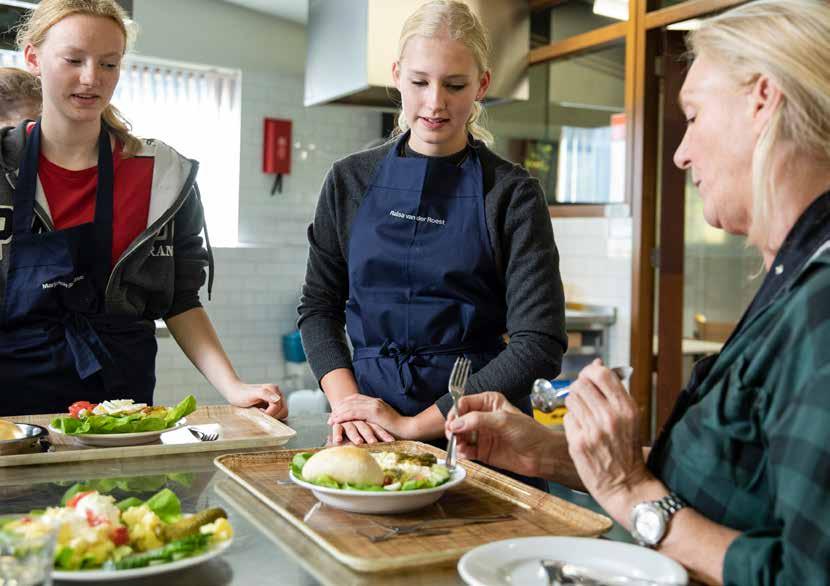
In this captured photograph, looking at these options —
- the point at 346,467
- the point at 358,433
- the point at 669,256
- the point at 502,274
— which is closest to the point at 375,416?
the point at 358,433

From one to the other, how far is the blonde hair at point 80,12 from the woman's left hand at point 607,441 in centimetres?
147

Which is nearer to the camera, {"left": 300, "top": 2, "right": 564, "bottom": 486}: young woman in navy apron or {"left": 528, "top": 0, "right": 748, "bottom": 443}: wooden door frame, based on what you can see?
{"left": 300, "top": 2, "right": 564, "bottom": 486}: young woman in navy apron

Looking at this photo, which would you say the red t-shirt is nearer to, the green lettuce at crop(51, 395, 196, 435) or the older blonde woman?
the green lettuce at crop(51, 395, 196, 435)

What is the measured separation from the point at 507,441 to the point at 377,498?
36 cm

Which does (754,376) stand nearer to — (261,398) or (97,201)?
(261,398)

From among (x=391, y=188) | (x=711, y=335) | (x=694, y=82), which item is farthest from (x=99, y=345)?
(x=711, y=335)

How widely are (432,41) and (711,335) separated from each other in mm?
4168

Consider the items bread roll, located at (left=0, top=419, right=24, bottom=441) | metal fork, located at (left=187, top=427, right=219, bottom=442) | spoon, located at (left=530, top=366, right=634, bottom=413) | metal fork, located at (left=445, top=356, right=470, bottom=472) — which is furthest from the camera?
metal fork, located at (left=187, top=427, right=219, bottom=442)

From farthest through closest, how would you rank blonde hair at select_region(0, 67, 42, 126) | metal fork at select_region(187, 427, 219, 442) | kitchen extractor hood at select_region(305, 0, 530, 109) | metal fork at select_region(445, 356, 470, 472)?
kitchen extractor hood at select_region(305, 0, 530, 109) < blonde hair at select_region(0, 67, 42, 126) < metal fork at select_region(187, 427, 219, 442) < metal fork at select_region(445, 356, 470, 472)

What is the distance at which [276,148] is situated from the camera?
7.73 meters

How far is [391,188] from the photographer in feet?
7.37

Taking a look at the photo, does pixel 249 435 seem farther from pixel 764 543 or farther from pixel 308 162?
pixel 308 162

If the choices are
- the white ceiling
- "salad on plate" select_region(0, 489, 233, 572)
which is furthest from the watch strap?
the white ceiling

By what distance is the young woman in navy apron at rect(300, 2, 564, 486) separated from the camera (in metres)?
2.12
